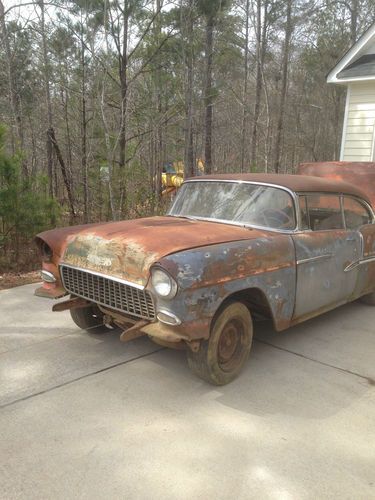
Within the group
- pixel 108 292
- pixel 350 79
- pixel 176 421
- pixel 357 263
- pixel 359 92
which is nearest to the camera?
pixel 176 421

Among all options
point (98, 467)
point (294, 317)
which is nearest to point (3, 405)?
point (98, 467)

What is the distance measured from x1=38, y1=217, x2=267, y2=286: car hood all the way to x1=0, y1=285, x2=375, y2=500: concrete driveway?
0.86 metres

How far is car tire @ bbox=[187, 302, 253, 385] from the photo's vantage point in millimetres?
3086

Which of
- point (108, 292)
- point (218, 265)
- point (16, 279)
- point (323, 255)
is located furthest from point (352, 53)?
point (108, 292)

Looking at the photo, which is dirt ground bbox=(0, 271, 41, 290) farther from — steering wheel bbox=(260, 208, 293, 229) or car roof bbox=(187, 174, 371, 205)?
steering wheel bbox=(260, 208, 293, 229)

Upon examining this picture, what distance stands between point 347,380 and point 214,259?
1520 millimetres

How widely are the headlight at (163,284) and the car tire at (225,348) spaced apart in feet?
1.69

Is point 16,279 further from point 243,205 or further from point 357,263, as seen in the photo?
point 357,263

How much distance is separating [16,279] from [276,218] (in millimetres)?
3808

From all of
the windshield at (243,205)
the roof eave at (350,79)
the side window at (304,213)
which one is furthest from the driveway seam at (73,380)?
the roof eave at (350,79)

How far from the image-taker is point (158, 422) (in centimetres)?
276

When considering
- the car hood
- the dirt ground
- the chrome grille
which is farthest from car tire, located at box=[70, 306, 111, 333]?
the dirt ground

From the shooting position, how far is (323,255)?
3938 millimetres

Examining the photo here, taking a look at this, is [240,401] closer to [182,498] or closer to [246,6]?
[182,498]
